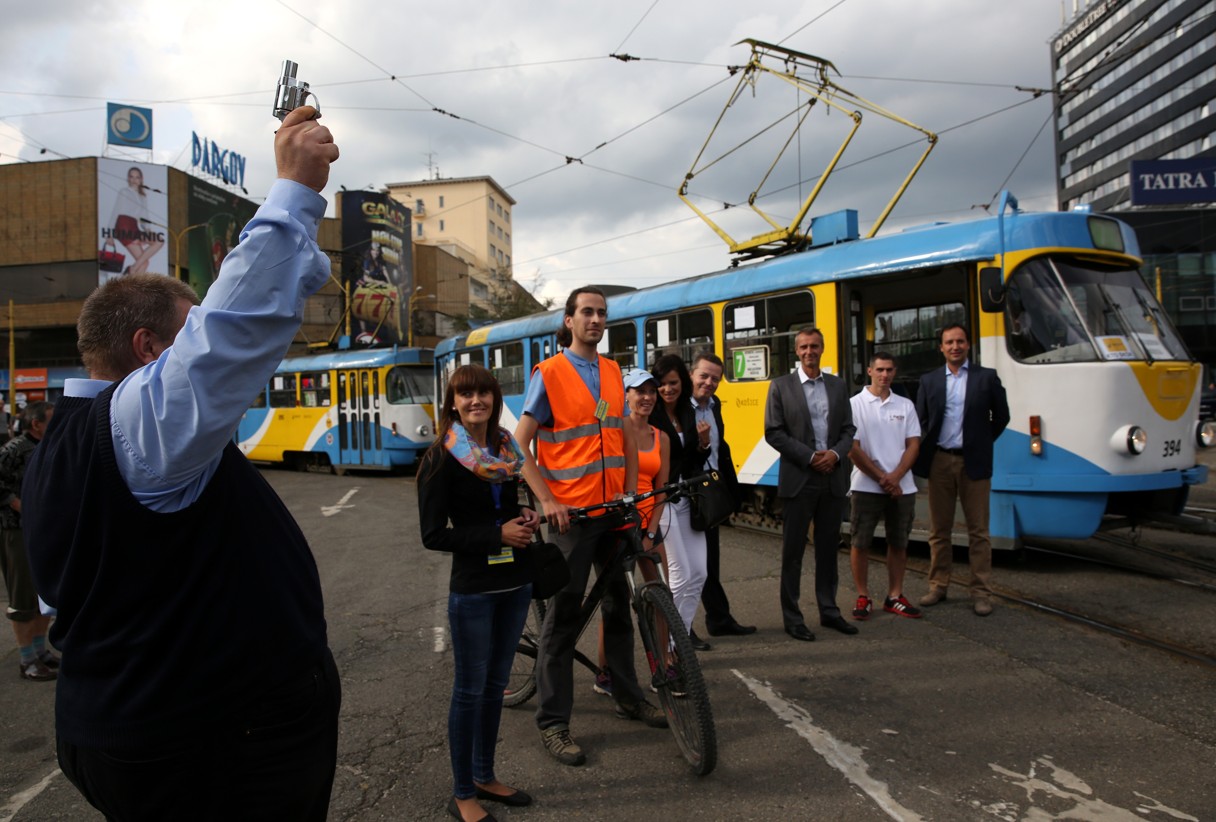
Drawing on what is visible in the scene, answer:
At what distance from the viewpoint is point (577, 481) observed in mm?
3762

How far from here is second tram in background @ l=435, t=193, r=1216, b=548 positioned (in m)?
6.38

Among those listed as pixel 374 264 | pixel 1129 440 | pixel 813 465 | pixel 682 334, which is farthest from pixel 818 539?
pixel 374 264

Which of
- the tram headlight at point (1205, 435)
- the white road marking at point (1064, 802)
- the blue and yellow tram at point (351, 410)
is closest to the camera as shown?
the white road marking at point (1064, 802)

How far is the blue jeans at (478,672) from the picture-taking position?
10.1 feet

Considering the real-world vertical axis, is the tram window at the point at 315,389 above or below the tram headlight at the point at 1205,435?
above

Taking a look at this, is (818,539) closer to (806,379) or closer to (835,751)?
(806,379)

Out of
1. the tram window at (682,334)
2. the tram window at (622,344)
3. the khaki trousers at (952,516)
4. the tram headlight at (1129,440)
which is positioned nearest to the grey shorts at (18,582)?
the khaki trousers at (952,516)

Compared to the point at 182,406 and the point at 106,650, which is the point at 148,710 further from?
the point at 182,406

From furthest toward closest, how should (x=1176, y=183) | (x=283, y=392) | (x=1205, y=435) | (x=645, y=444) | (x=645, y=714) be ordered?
(x=283, y=392), (x=1176, y=183), (x=1205, y=435), (x=645, y=444), (x=645, y=714)

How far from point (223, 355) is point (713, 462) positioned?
14.1 feet

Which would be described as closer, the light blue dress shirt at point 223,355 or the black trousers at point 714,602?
the light blue dress shirt at point 223,355

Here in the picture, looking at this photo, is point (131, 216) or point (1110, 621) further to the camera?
point (131, 216)

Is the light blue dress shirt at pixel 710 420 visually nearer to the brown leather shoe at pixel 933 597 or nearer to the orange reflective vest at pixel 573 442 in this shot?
the orange reflective vest at pixel 573 442

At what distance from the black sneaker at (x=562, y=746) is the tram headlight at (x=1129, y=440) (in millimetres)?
5020
